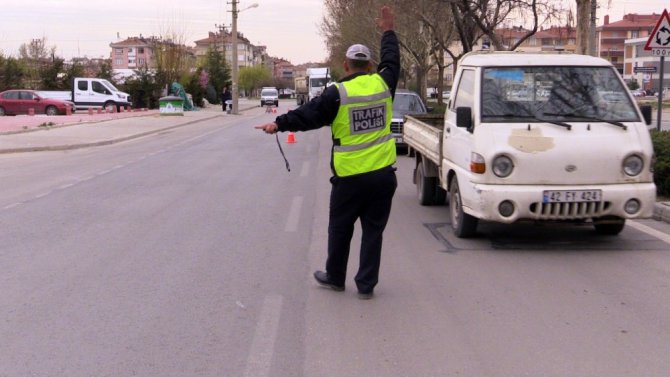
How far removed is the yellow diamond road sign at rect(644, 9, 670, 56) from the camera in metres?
13.0

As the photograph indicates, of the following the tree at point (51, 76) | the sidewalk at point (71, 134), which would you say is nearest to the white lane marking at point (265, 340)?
the sidewalk at point (71, 134)

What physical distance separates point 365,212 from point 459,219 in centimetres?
258

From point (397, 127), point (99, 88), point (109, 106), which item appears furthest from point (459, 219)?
point (99, 88)

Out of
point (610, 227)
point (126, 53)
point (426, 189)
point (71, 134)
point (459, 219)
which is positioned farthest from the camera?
point (126, 53)

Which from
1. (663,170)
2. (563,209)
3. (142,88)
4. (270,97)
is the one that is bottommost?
(563,209)

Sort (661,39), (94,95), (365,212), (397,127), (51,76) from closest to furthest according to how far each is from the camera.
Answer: (365,212)
(661,39)
(397,127)
(94,95)
(51,76)

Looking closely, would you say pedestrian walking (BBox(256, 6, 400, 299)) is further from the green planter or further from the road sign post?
the green planter

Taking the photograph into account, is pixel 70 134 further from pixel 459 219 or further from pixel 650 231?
pixel 650 231

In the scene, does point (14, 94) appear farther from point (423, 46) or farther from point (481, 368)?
point (481, 368)

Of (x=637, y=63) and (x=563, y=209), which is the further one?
(x=637, y=63)

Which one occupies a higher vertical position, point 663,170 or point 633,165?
point 633,165

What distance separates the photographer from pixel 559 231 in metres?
9.00

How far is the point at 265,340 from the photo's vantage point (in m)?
5.16

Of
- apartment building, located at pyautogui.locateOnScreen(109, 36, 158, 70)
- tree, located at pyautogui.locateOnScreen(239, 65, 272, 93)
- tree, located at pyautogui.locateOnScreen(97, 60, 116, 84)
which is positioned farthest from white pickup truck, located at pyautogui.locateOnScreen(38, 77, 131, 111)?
apartment building, located at pyautogui.locateOnScreen(109, 36, 158, 70)
